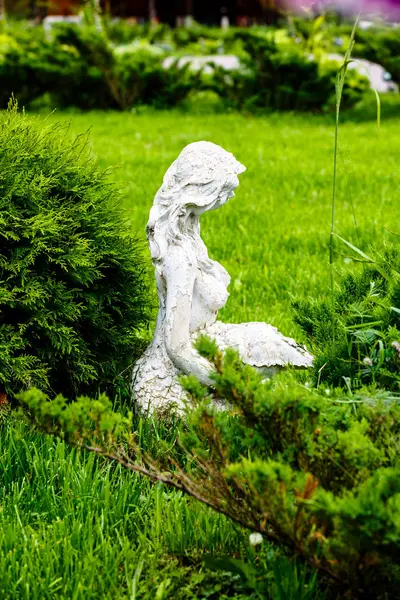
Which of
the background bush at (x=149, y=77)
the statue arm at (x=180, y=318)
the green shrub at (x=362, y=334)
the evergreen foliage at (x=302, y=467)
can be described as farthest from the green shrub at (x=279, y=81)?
the evergreen foliage at (x=302, y=467)

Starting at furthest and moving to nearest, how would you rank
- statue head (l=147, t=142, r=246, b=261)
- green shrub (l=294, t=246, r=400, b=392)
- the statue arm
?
1. statue head (l=147, t=142, r=246, b=261)
2. the statue arm
3. green shrub (l=294, t=246, r=400, b=392)

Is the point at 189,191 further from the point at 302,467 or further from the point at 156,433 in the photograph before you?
Result: the point at 302,467

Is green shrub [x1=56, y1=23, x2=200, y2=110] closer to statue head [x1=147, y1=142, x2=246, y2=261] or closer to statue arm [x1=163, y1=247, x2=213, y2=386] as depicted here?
statue head [x1=147, y1=142, x2=246, y2=261]

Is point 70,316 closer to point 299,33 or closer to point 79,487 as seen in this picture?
point 79,487

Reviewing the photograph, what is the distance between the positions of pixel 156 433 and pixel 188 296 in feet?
1.82

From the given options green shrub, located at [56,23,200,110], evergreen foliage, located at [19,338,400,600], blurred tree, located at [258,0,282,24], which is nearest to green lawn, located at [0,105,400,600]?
evergreen foliage, located at [19,338,400,600]

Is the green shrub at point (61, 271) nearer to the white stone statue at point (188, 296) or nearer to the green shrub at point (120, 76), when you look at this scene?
the white stone statue at point (188, 296)

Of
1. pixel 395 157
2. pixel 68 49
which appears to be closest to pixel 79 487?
pixel 395 157

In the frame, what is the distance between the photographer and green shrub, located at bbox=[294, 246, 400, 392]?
287 cm

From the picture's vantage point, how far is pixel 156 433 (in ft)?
10.7

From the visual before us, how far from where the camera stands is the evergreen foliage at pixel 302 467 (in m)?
2.00

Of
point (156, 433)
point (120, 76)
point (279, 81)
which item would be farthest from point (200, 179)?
point (120, 76)

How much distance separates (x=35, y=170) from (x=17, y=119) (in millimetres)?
369

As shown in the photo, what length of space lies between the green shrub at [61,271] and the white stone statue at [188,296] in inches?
9.2
